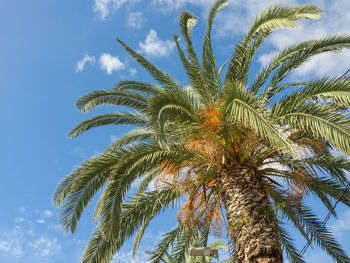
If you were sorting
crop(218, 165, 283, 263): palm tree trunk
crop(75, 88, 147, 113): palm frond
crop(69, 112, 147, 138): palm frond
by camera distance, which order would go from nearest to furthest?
crop(218, 165, 283, 263): palm tree trunk, crop(75, 88, 147, 113): palm frond, crop(69, 112, 147, 138): palm frond

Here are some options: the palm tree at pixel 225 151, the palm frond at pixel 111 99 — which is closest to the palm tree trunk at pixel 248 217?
the palm tree at pixel 225 151

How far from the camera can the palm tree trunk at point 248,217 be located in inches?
279

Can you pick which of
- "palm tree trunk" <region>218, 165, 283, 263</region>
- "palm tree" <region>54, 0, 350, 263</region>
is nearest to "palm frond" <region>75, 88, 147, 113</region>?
"palm tree" <region>54, 0, 350, 263</region>

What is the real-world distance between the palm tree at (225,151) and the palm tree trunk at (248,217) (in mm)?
21

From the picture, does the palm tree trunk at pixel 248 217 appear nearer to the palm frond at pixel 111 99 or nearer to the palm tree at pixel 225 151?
the palm tree at pixel 225 151

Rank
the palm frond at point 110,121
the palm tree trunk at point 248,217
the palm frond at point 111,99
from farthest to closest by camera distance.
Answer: the palm frond at point 110,121 < the palm frond at point 111,99 < the palm tree trunk at point 248,217

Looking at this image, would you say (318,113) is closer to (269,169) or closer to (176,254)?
(269,169)

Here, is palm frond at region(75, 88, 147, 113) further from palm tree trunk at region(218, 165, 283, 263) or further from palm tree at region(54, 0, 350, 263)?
palm tree trunk at region(218, 165, 283, 263)

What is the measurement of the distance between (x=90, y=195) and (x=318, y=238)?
20.3 feet

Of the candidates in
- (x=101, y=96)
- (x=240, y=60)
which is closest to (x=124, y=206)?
(x=101, y=96)

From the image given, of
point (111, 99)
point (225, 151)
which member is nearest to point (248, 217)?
point (225, 151)

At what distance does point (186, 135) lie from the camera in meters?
8.98

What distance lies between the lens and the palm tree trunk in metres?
7.08

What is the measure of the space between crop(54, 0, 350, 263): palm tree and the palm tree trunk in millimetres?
21
